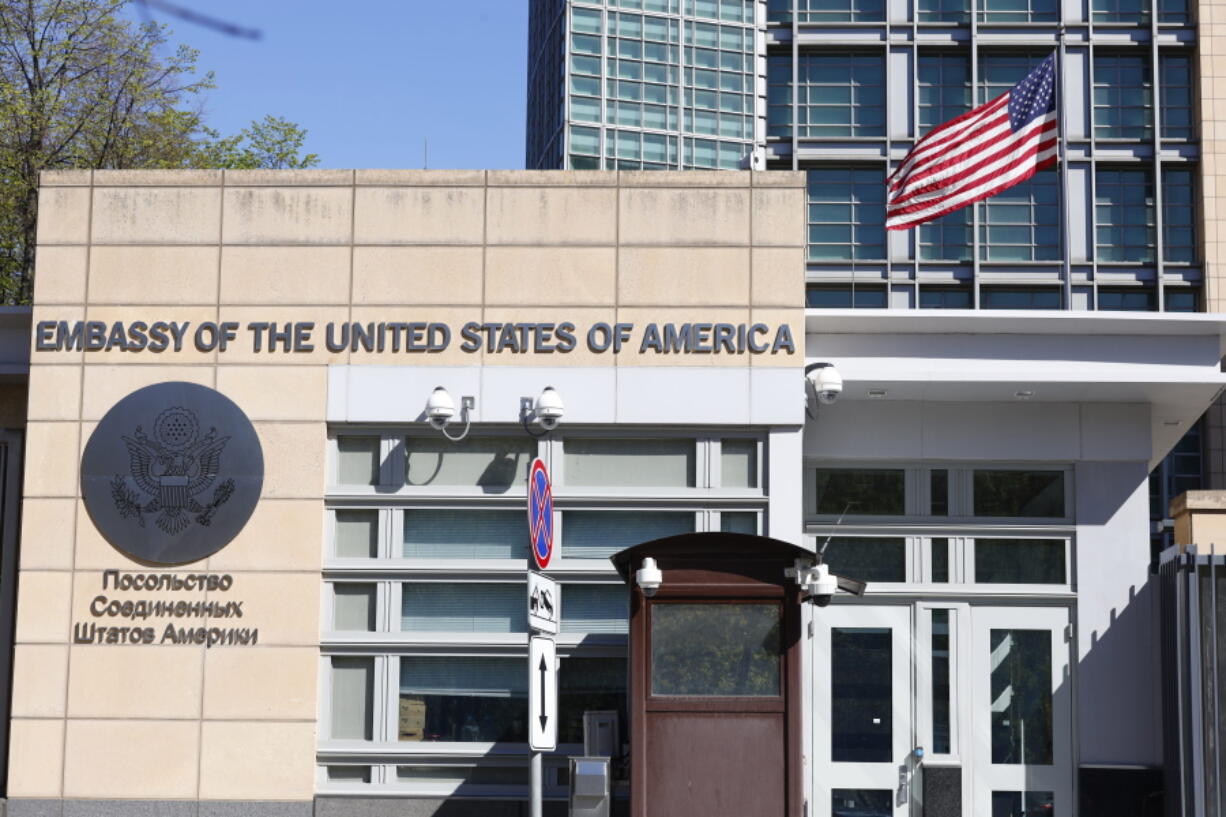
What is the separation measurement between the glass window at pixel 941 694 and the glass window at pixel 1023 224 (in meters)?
44.2

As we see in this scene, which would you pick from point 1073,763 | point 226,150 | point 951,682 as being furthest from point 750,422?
point 226,150

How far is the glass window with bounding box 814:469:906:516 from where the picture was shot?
1938 cm

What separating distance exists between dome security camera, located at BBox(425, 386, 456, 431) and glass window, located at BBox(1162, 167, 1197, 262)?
159 ft

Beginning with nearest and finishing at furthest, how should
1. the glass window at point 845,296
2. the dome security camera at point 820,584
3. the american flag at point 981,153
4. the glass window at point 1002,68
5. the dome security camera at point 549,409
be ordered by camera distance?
the dome security camera at point 820,584 < the dome security camera at point 549,409 < the american flag at point 981,153 < the glass window at point 845,296 < the glass window at point 1002,68

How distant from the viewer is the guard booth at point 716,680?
15.5m

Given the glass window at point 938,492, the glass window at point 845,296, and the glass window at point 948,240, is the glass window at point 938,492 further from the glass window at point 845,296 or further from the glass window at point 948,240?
the glass window at point 948,240

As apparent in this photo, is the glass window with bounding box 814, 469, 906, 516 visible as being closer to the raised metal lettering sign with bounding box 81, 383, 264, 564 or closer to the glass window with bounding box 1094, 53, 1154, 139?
the raised metal lettering sign with bounding box 81, 383, 264, 564

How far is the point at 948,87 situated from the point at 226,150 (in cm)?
2974

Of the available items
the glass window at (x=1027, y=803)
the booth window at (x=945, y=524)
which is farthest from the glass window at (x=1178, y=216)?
the glass window at (x=1027, y=803)

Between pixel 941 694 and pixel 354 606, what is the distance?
20.7ft

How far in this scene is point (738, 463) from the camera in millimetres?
17922

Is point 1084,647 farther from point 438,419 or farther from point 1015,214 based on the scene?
point 1015,214

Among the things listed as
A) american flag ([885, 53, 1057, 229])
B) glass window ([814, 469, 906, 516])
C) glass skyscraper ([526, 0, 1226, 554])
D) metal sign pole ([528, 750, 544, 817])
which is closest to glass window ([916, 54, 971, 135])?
glass skyscraper ([526, 0, 1226, 554])

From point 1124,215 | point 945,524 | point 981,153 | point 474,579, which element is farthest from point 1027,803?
point 1124,215
